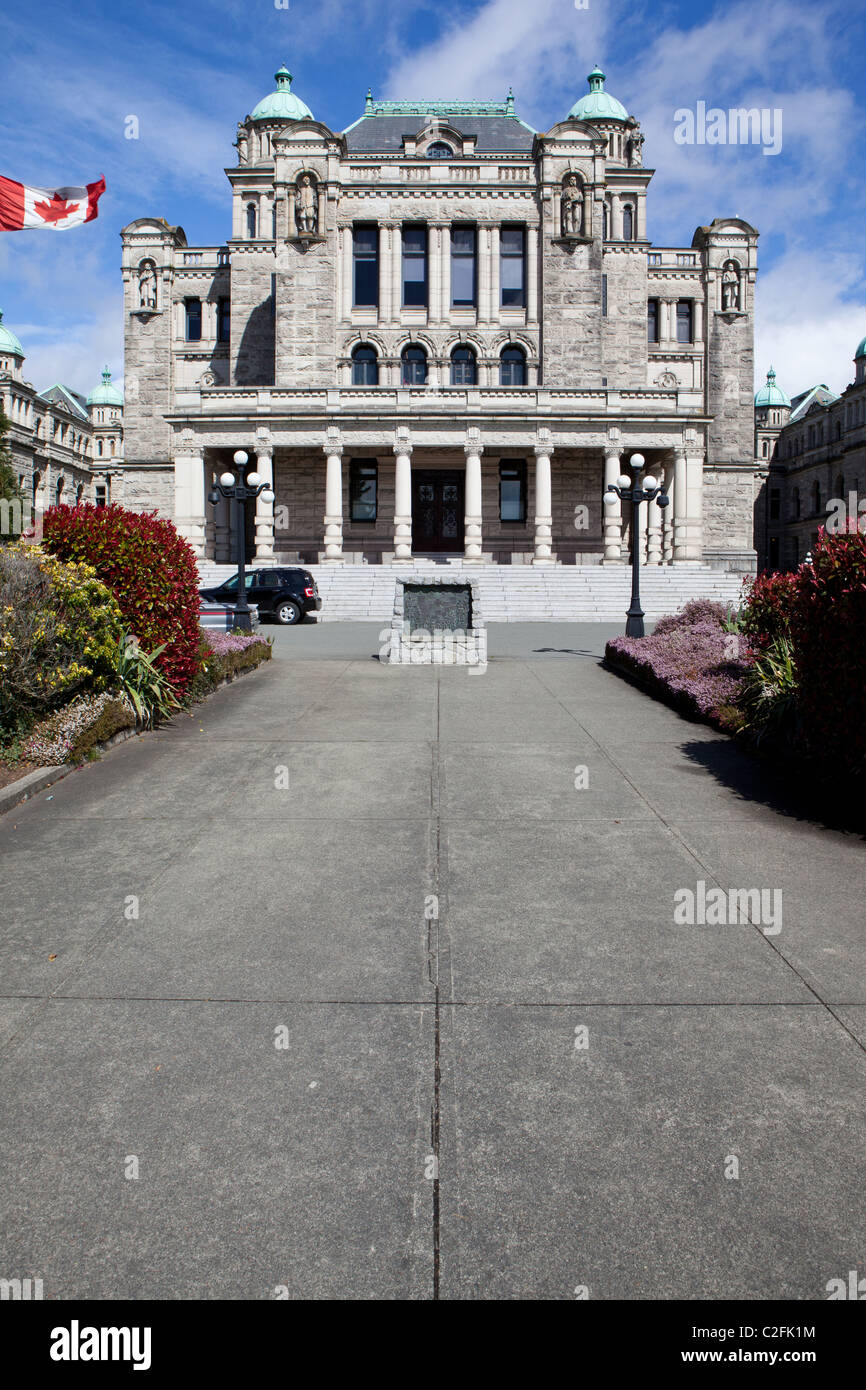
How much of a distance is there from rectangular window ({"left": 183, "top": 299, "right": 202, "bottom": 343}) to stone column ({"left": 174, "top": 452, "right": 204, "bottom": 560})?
59.3ft

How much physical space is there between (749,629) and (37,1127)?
1205cm

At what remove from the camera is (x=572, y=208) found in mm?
47500

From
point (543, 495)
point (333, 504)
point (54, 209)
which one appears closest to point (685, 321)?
point (543, 495)

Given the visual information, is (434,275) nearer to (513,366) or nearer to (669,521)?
(513,366)

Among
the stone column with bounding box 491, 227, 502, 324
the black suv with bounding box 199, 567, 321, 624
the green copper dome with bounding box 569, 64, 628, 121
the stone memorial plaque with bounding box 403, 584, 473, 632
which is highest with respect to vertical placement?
the green copper dome with bounding box 569, 64, 628, 121

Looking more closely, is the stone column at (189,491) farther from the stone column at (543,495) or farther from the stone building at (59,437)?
the stone building at (59,437)

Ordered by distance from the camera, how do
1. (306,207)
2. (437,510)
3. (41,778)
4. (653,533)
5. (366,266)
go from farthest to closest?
(366,266) < (437,510) < (306,207) < (653,533) < (41,778)

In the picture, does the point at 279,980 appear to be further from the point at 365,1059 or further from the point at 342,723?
the point at 342,723

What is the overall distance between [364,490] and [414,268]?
1194 centimetres

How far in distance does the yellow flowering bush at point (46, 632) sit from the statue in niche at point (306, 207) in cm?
4296

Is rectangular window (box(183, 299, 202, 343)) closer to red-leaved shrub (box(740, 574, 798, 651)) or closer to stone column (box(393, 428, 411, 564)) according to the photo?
stone column (box(393, 428, 411, 564))

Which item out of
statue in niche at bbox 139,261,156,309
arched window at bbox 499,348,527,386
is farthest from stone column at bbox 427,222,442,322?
statue in niche at bbox 139,261,156,309

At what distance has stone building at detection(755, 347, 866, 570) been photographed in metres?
83.7

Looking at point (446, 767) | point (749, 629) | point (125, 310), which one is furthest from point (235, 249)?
point (446, 767)
